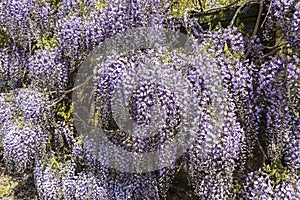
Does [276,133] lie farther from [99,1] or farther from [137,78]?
[99,1]

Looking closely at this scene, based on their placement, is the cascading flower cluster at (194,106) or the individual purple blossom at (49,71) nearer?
the cascading flower cluster at (194,106)

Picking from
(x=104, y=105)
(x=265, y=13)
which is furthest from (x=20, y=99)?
(x=265, y=13)

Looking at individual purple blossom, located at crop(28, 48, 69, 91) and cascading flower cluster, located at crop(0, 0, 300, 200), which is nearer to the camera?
cascading flower cluster, located at crop(0, 0, 300, 200)

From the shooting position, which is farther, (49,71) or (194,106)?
(49,71)

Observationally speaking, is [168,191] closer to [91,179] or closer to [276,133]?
[91,179]

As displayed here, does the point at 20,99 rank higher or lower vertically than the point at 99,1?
lower

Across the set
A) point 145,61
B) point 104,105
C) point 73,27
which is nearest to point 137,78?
point 145,61

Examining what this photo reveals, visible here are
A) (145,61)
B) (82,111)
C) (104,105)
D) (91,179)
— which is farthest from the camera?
(82,111)

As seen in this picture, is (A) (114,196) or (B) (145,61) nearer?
(B) (145,61)

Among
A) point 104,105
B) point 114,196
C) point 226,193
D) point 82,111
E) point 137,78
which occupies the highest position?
point 137,78

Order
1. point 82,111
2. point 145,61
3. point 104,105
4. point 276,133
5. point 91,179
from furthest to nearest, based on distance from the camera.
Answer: point 82,111, point 91,179, point 104,105, point 145,61, point 276,133
